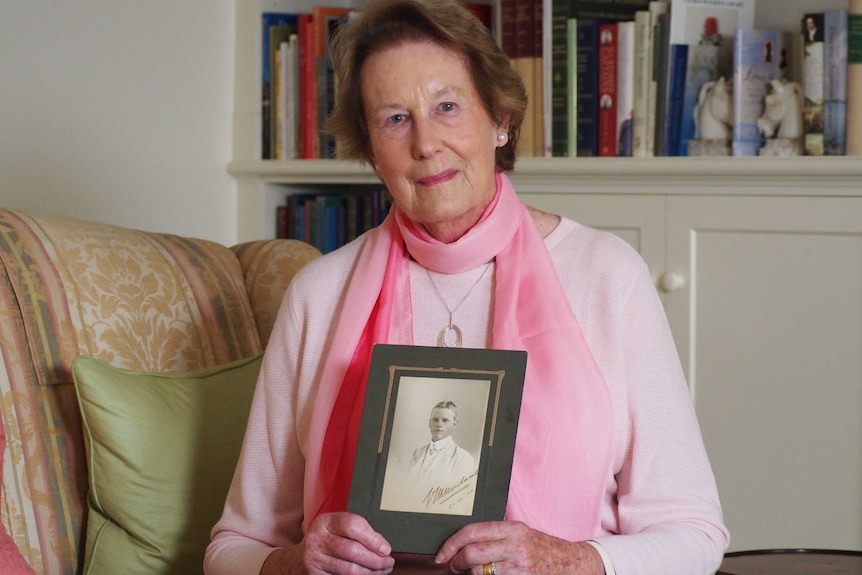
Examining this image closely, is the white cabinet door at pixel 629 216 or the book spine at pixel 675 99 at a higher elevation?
the book spine at pixel 675 99

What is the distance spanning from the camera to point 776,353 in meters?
2.17

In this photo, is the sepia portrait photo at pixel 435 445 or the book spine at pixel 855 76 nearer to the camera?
the sepia portrait photo at pixel 435 445

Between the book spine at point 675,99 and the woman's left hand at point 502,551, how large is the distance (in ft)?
4.18

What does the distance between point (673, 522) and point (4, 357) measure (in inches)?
36.6

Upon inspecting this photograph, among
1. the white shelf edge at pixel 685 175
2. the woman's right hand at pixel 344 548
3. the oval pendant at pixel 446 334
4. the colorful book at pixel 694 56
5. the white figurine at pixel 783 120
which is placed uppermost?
the colorful book at pixel 694 56

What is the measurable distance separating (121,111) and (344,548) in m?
1.46

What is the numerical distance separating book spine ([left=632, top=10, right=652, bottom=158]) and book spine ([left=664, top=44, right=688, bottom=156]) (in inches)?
1.8

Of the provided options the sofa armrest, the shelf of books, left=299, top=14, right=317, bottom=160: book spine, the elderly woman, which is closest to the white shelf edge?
the shelf of books

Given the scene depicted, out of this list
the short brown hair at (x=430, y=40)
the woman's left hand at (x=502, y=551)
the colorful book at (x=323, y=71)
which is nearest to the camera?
the woman's left hand at (x=502, y=551)

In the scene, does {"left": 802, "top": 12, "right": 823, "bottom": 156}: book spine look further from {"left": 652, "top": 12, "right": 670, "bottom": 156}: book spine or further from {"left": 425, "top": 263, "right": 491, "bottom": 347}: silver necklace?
{"left": 425, "top": 263, "right": 491, "bottom": 347}: silver necklace

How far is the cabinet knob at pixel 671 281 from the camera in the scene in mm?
2244

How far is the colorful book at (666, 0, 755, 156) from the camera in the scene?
228cm

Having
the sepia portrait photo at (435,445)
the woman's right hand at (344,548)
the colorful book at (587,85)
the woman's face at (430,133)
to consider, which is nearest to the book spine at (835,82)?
the colorful book at (587,85)

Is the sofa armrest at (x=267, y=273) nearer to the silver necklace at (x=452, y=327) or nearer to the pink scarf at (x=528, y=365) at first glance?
the pink scarf at (x=528, y=365)
